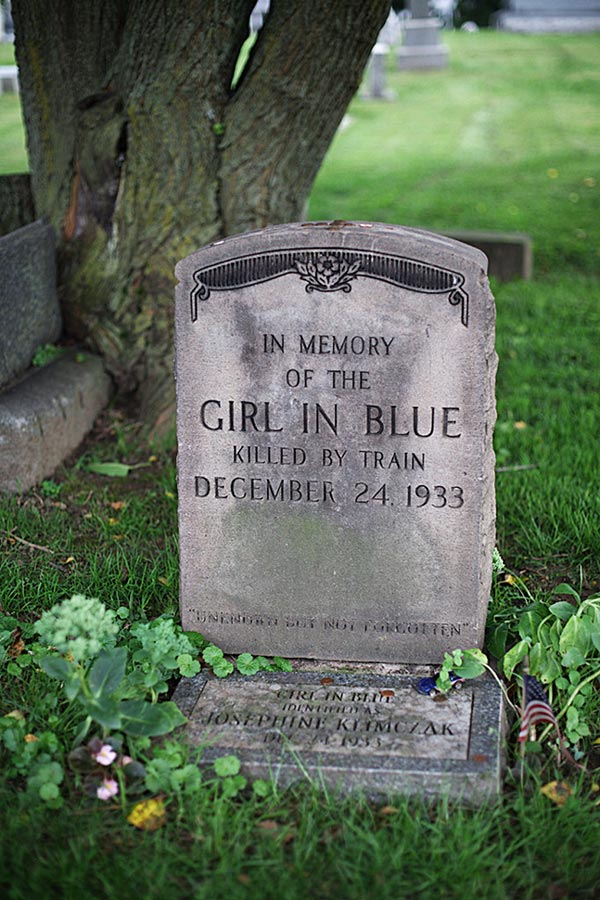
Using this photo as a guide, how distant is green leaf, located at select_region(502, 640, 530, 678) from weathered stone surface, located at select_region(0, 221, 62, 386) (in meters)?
2.45

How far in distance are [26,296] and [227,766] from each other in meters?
2.60

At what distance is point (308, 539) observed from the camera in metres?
3.14

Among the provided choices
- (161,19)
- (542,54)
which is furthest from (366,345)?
(542,54)

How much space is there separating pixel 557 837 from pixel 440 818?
279 mm

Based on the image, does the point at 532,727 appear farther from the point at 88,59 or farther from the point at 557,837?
the point at 88,59

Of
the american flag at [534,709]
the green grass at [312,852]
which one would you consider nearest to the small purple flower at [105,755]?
the green grass at [312,852]

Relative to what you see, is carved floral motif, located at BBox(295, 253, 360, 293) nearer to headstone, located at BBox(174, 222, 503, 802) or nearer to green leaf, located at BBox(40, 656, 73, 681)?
headstone, located at BBox(174, 222, 503, 802)

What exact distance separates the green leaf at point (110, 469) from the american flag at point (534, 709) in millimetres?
2282

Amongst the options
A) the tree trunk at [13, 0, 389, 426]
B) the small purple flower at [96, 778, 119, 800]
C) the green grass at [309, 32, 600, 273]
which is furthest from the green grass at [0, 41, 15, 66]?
the small purple flower at [96, 778, 119, 800]

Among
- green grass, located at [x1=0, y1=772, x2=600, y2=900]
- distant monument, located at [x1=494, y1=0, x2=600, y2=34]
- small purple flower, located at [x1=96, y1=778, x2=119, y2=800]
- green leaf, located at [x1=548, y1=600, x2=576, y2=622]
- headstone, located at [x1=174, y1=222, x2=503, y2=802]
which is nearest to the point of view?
green grass, located at [x1=0, y1=772, x2=600, y2=900]

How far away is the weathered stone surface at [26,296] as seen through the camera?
4.35m

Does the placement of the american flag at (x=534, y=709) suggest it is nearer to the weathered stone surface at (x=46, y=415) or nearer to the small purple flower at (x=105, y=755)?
the small purple flower at (x=105, y=755)

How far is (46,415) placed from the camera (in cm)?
441

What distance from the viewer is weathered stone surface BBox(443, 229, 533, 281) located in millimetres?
7590
